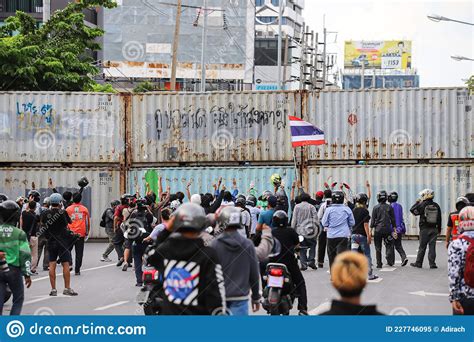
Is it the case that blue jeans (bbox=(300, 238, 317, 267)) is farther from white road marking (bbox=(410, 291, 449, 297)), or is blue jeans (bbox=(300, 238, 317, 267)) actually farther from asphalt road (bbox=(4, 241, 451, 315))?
white road marking (bbox=(410, 291, 449, 297))

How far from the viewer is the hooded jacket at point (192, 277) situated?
683 centimetres

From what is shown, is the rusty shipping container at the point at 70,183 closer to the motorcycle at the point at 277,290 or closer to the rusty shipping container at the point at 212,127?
the rusty shipping container at the point at 212,127

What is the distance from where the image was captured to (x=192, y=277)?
22.4 ft

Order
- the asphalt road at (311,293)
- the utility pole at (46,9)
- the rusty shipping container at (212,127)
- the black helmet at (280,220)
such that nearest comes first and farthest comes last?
1. the black helmet at (280,220)
2. the asphalt road at (311,293)
3. the rusty shipping container at (212,127)
4. the utility pole at (46,9)

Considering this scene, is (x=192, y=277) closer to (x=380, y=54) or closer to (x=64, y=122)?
(x=64, y=122)

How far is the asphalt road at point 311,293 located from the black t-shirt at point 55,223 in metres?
1.03

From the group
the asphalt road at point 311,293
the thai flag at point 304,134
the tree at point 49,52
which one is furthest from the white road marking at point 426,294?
the tree at point 49,52

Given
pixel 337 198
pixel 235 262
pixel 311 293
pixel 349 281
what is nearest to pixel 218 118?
pixel 337 198

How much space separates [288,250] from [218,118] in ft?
47.7

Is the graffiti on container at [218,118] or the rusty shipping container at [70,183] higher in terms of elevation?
the graffiti on container at [218,118]

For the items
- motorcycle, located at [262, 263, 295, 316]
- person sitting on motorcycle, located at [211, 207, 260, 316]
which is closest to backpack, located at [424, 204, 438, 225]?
motorcycle, located at [262, 263, 295, 316]

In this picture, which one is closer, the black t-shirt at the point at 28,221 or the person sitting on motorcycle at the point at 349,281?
the person sitting on motorcycle at the point at 349,281

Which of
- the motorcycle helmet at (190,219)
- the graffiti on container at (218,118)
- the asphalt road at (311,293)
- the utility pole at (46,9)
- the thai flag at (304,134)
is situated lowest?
the asphalt road at (311,293)
